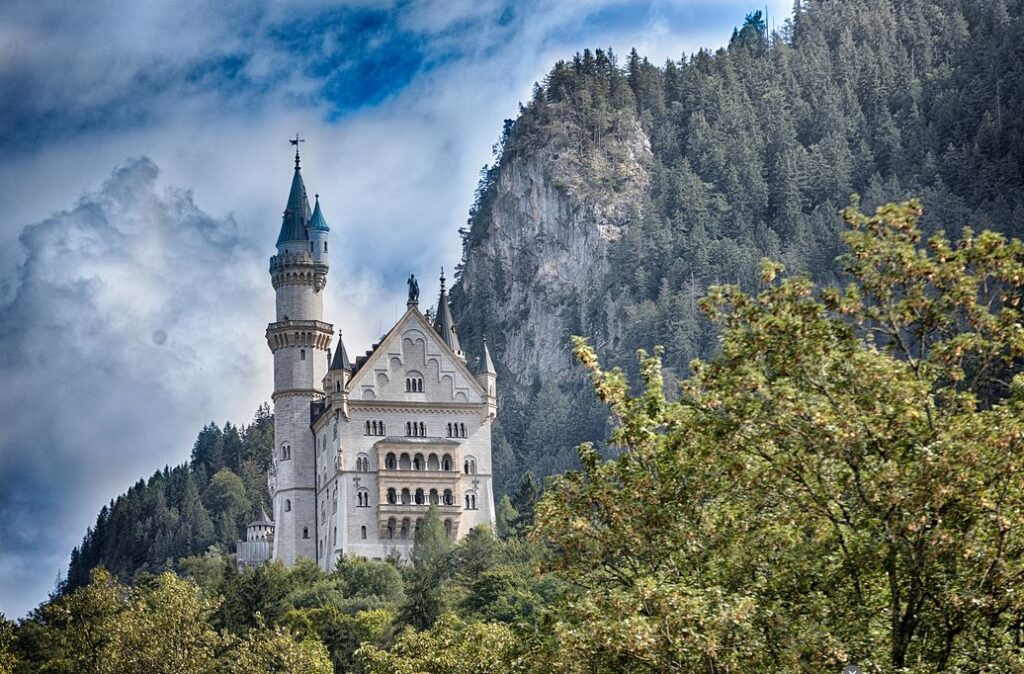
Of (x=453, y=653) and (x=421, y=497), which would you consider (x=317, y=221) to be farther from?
(x=453, y=653)

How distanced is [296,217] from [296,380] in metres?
13.8

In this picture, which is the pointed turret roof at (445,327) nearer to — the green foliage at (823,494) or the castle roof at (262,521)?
the castle roof at (262,521)

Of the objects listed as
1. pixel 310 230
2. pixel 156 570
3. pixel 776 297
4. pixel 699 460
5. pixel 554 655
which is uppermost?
pixel 310 230

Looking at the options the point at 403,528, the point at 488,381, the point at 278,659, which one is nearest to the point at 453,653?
the point at 278,659

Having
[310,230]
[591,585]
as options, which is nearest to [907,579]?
[591,585]

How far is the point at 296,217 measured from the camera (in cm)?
14812

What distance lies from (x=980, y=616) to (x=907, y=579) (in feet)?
6.11

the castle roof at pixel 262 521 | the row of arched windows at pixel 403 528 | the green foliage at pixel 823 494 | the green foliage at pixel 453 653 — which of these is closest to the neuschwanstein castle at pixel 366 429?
the row of arched windows at pixel 403 528

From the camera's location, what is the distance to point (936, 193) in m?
199

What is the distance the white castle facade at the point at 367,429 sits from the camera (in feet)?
443

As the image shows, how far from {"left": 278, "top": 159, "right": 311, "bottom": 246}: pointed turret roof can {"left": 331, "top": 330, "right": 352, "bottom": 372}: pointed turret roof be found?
11.6 meters

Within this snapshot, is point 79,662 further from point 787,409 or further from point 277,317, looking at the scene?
point 277,317

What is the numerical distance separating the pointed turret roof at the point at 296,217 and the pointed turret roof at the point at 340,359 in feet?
38.0

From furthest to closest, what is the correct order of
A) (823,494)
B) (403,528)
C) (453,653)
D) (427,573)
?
(403,528), (427,573), (453,653), (823,494)
